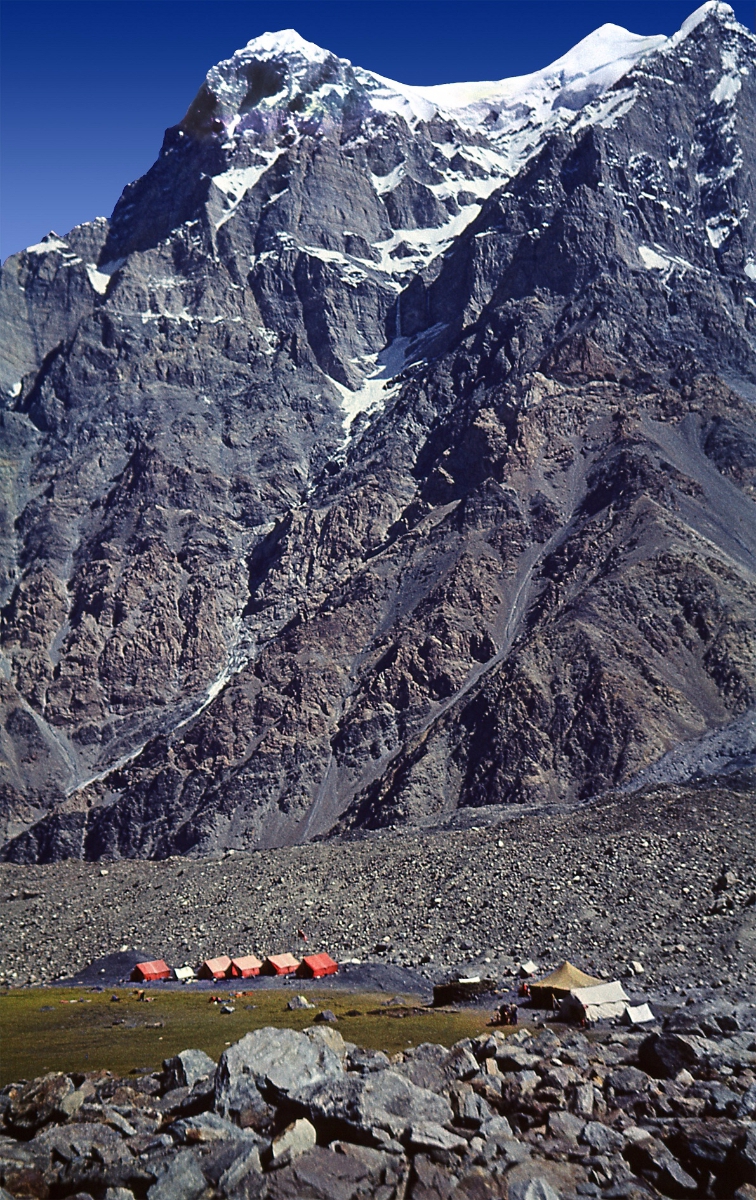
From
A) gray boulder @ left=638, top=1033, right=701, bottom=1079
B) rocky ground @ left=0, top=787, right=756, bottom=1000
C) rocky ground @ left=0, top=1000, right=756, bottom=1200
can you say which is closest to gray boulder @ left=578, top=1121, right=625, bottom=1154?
Result: rocky ground @ left=0, top=1000, right=756, bottom=1200

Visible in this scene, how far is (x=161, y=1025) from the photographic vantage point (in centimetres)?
5244

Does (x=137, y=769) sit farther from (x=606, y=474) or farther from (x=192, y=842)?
(x=606, y=474)

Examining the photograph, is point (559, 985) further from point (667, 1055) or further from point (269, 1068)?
point (269, 1068)

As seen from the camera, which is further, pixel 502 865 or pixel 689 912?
pixel 502 865

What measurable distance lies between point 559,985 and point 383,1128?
32.5m

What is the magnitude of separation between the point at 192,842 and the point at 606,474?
89586mm

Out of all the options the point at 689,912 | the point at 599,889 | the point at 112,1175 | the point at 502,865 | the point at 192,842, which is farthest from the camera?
the point at 192,842

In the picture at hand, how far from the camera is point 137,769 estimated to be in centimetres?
18675

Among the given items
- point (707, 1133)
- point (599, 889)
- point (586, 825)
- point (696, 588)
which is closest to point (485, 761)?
point (696, 588)

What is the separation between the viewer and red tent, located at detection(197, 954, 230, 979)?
74.4 metres

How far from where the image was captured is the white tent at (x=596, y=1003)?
4978cm

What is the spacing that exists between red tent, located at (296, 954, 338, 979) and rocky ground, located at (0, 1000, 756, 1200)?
39.7 m

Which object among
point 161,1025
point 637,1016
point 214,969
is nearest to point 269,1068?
point 637,1016

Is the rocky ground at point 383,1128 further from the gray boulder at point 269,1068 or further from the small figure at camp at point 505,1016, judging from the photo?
the small figure at camp at point 505,1016
